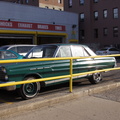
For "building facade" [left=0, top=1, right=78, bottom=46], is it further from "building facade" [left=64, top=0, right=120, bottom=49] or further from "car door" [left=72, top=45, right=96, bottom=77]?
"car door" [left=72, top=45, right=96, bottom=77]

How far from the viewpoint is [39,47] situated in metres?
7.87

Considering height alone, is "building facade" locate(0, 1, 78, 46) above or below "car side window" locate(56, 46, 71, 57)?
above

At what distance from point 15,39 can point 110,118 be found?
19293mm

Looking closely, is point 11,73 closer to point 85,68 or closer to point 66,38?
point 85,68

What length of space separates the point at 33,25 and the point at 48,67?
711 inches

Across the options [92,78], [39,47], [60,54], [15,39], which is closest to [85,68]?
[92,78]

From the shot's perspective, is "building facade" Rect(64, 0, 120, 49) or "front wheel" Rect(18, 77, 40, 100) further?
"building facade" Rect(64, 0, 120, 49)

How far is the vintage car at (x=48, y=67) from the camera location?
18.7 feet

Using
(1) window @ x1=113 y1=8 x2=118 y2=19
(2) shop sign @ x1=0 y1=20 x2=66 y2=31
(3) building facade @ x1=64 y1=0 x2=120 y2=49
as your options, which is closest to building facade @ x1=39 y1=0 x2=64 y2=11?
(3) building facade @ x1=64 y1=0 x2=120 y2=49

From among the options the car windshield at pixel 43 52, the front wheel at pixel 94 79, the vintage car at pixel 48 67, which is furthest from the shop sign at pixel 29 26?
the front wheel at pixel 94 79

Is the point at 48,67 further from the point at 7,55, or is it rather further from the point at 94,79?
the point at 7,55

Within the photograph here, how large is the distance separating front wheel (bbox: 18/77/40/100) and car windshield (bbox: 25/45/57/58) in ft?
5.06

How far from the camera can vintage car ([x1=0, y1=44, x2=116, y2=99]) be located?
18.7 ft

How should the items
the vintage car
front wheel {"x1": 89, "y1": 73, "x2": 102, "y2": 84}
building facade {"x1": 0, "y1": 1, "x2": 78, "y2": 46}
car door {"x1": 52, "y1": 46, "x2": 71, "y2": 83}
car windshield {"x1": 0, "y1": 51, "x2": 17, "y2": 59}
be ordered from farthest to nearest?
building facade {"x1": 0, "y1": 1, "x2": 78, "y2": 46} → car windshield {"x1": 0, "y1": 51, "x2": 17, "y2": 59} → front wheel {"x1": 89, "y1": 73, "x2": 102, "y2": 84} → car door {"x1": 52, "y1": 46, "x2": 71, "y2": 83} → the vintage car
